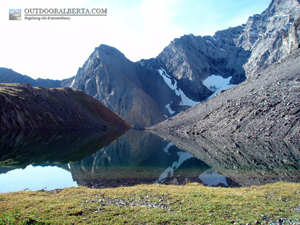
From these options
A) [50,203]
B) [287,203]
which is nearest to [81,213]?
[50,203]

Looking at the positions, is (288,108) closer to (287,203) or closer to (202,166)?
(202,166)

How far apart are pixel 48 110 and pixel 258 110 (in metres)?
87.0

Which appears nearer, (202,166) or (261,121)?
(202,166)

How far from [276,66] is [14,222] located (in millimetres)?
105383

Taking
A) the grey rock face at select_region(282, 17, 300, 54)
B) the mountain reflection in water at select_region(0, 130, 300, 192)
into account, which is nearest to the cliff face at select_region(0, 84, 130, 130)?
the mountain reflection in water at select_region(0, 130, 300, 192)

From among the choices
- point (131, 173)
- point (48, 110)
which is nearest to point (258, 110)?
point (131, 173)

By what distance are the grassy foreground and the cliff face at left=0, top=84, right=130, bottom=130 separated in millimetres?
80481

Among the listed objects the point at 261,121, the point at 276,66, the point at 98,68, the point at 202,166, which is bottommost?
the point at 202,166

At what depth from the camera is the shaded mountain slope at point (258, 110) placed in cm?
6013

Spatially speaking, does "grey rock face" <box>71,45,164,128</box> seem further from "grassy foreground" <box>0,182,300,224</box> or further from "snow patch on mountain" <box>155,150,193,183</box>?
"grassy foreground" <box>0,182,300,224</box>

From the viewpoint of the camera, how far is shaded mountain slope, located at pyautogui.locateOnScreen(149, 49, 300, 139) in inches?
A: 2367

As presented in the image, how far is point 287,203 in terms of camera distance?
1423 cm

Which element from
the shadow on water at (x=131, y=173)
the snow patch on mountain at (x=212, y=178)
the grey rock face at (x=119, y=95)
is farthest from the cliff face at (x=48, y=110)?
the snow patch on mountain at (x=212, y=178)

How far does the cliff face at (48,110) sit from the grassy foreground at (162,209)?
80481 millimetres
